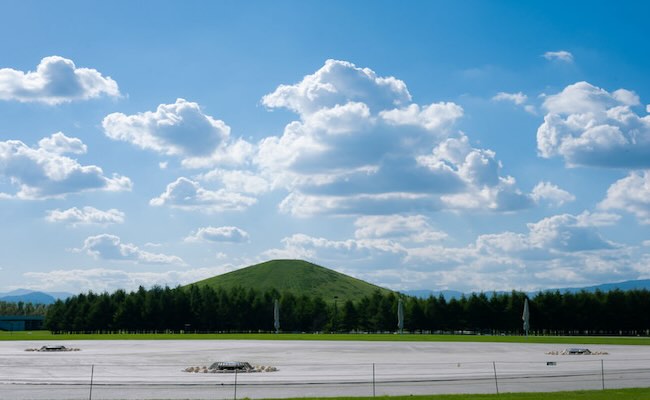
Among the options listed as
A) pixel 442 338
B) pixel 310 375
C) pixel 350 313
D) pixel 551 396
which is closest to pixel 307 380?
pixel 310 375

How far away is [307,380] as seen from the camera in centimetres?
3588

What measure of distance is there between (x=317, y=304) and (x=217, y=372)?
120 meters

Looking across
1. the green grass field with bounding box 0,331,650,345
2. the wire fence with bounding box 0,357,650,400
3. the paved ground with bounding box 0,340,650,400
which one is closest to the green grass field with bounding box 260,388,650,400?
the wire fence with bounding box 0,357,650,400

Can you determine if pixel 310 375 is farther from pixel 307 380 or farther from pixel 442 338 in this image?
pixel 442 338

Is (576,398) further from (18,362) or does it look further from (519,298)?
(519,298)

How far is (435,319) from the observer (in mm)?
140500

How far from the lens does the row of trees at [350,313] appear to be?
124m

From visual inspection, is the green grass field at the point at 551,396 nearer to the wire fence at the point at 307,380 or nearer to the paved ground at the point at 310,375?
the wire fence at the point at 307,380

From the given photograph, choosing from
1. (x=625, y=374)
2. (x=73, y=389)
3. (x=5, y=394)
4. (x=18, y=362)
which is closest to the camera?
(x=5, y=394)

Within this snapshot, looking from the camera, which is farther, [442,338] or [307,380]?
[442,338]

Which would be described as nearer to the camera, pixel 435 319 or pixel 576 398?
pixel 576 398

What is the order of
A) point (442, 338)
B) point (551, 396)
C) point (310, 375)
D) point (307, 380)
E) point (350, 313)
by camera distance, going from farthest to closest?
1. point (350, 313)
2. point (442, 338)
3. point (310, 375)
4. point (307, 380)
5. point (551, 396)

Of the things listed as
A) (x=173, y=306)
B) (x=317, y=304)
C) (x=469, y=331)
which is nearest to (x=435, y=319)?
(x=469, y=331)

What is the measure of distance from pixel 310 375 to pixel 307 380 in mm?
2727
